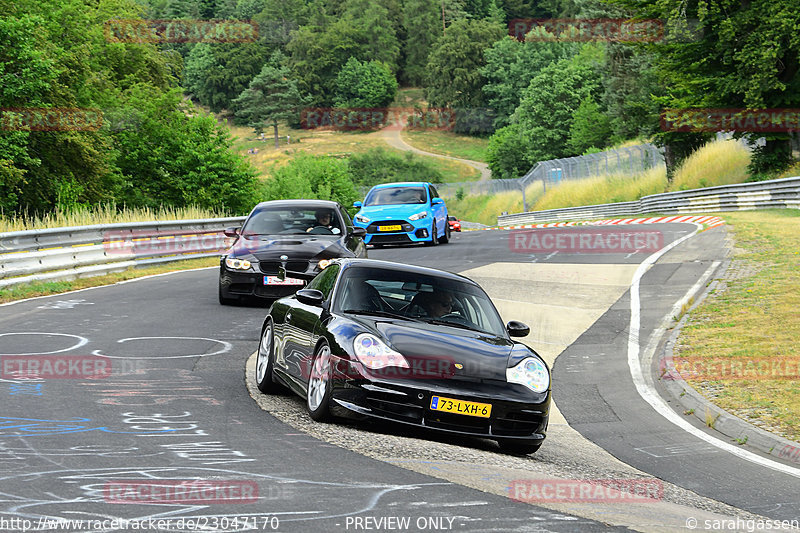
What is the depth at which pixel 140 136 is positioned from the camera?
5428 centimetres

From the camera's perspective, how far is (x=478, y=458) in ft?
23.9

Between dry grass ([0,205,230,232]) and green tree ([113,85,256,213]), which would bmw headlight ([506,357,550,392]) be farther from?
green tree ([113,85,256,213])

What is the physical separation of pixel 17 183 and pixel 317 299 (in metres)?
34.0

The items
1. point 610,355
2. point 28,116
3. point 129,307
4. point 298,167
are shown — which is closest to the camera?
point 610,355

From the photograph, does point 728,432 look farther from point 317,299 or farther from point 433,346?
point 317,299

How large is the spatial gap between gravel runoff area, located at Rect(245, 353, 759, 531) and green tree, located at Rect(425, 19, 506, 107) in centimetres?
15968

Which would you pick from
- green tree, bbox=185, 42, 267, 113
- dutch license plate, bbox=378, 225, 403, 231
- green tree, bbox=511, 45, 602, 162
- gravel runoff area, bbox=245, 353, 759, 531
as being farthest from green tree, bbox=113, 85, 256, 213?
green tree, bbox=185, 42, 267, 113

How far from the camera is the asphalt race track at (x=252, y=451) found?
5215 millimetres

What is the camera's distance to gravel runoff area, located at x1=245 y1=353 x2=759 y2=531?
642cm

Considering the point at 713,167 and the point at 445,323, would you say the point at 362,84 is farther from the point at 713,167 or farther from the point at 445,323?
the point at 445,323

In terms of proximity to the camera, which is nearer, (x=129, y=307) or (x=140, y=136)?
(x=129, y=307)

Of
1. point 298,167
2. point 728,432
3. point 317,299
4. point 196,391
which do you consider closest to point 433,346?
point 317,299

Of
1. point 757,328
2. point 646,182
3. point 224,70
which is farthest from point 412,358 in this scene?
point 224,70

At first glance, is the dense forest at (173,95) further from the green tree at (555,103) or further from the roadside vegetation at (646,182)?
the green tree at (555,103)
